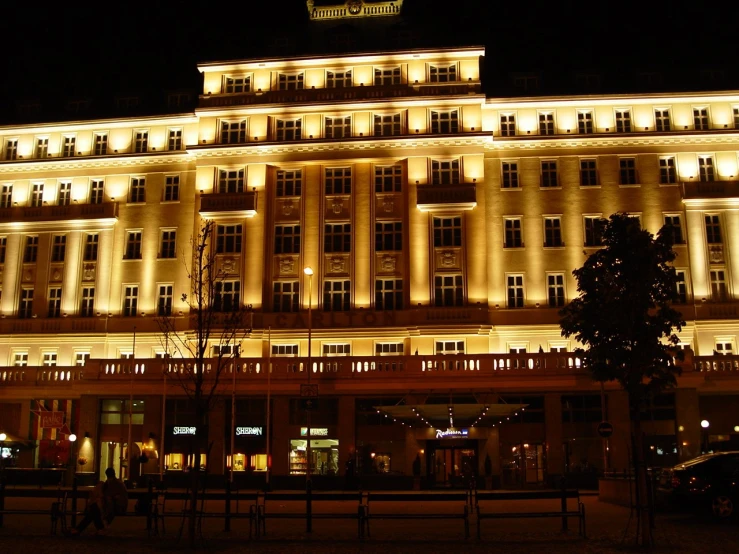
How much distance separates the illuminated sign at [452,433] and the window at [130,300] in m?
20.8

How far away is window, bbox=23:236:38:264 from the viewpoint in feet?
176

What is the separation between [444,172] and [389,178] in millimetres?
3351

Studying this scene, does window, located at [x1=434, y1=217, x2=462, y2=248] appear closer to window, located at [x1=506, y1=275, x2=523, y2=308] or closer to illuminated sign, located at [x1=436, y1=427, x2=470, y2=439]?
window, located at [x1=506, y1=275, x2=523, y2=308]

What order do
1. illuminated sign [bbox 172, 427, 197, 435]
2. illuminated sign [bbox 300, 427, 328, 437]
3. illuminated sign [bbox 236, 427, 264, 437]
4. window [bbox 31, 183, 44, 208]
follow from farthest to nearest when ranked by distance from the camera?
window [bbox 31, 183, 44, 208], illuminated sign [bbox 172, 427, 197, 435], illuminated sign [bbox 236, 427, 264, 437], illuminated sign [bbox 300, 427, 328, 437]

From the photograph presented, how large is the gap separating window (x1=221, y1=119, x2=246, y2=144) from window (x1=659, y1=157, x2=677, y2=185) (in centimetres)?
2545

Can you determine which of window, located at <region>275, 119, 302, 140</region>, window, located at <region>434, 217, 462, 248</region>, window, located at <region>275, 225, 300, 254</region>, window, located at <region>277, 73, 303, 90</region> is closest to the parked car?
window, located at <region>434, 217, 462, 248</region>

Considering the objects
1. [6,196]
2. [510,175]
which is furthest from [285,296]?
[6,196]

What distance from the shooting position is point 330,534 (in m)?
22.6

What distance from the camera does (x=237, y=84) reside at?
52750 millimetres

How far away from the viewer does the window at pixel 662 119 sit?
5072 cm

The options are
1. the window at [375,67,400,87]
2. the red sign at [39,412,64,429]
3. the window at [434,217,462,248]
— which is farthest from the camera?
the window at [375,67,400,87]

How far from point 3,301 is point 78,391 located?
11893mm

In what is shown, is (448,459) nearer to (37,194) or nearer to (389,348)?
(389,348)

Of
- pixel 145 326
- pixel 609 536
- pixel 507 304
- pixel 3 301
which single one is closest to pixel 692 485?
pixel 609 536
